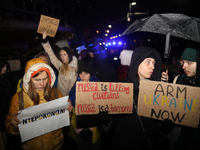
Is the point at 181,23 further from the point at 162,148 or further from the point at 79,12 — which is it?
the point at 79,12

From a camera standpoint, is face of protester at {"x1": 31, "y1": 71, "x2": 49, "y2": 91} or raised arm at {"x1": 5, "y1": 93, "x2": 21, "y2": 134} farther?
face of protester at {"x1": 31, "y1": 71, "x2": 49, "y2": 91}

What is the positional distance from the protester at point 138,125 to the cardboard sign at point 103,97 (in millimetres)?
283

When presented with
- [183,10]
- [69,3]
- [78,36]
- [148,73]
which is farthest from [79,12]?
[148,73]

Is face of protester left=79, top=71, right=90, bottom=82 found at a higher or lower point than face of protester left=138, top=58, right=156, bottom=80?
lower

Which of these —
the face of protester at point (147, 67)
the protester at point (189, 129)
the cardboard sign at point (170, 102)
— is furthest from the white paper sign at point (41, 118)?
the protester at point (189, 129)

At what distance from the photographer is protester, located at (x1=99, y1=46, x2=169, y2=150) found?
6.04 feet

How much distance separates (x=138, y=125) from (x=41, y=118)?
159cm

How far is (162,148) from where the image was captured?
1779 millimetres

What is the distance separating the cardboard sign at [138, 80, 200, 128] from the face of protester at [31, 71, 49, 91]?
1599 millimetres

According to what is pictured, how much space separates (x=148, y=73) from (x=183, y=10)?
22.6 ft

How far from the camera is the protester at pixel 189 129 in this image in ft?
5.63

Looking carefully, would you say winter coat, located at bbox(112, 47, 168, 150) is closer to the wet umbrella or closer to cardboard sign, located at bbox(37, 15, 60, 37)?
the wet umbrella

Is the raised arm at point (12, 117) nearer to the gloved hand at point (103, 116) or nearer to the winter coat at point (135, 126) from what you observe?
the gloved hand at point (103, 116)

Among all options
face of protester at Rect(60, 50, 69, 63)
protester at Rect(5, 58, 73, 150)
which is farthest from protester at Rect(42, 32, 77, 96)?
protester at Rect(5, 58, 73, 150)
